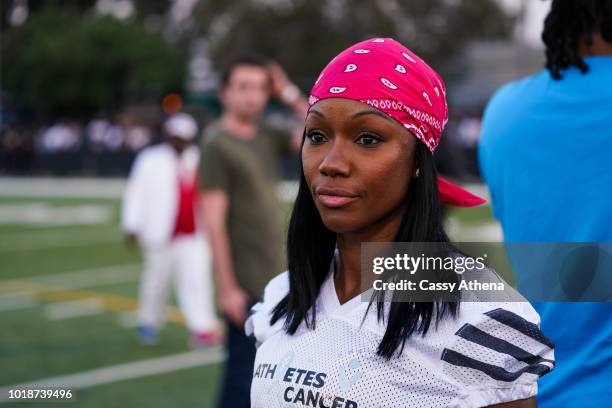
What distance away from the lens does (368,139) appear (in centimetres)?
183

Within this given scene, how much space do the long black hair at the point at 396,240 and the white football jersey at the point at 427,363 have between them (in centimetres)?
2

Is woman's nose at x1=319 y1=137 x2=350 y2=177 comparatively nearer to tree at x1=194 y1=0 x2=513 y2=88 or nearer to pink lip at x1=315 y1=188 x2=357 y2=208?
Answer: pink lip at x1=315 y1=188 x2=357 y2=208

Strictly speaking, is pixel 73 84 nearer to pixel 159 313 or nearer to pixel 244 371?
pixel 159 313

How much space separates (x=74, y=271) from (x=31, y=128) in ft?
89.9

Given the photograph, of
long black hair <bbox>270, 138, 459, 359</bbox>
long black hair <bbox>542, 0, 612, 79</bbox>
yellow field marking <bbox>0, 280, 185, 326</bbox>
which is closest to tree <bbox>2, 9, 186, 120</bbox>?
yellow field marking <bbox>0, 280, 185, 326</bbox>

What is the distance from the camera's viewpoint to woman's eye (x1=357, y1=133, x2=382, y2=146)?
1822 mm

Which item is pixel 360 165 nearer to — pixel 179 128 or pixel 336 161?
pixel 336 161

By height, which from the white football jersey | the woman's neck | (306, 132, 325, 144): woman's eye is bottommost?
the white football jersey

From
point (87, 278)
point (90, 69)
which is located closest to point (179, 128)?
point (87, 278)

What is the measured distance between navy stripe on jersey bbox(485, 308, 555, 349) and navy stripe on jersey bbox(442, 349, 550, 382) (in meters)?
0.05

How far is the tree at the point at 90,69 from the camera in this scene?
42812mm

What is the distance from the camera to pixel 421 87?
73.7 inches

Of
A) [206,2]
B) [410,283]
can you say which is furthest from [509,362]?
[206,2]

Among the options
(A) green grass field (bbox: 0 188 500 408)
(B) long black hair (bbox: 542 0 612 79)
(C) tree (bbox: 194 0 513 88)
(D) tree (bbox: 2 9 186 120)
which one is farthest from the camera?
(C) tree (bbox: 194 0 513 88)
